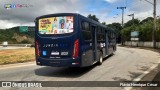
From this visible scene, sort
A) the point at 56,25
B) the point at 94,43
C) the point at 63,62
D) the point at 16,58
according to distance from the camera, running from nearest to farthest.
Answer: the point at 63,62
the point at 56,25
the point at 94,43
the point at 16,58

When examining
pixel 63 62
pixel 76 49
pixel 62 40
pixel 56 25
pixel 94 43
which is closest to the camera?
pixel 76 49

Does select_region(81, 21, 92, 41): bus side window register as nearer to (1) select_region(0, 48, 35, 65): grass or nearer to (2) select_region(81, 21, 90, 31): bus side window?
(2) select_region(81, 21, 90, 31): bus side window

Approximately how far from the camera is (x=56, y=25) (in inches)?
504

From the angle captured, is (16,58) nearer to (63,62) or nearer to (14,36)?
(63,62)

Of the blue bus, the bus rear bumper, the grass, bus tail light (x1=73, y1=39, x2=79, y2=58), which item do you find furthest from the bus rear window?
the grass

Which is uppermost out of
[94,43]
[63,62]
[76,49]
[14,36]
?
[14,36]

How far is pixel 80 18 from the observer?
41.4 feet

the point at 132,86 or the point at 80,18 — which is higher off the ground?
the point at 80,18

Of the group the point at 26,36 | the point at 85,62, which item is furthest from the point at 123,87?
the point at 26,36

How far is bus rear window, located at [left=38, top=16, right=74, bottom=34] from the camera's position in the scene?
1252cm

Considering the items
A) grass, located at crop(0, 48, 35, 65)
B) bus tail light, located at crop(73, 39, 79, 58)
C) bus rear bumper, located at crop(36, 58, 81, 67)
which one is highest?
bus tail light, located at crop(73, 39, 79, 58)

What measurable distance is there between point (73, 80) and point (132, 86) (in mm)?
2766

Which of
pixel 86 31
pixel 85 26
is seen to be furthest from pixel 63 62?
pixel 85 26

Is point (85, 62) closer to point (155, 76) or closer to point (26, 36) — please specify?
point (155, 76)
